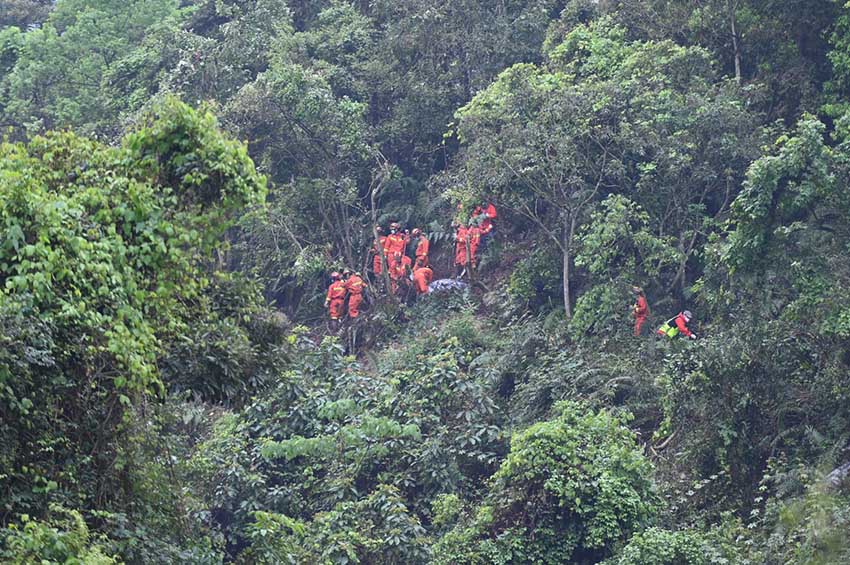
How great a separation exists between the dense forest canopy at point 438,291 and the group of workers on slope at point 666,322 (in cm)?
7

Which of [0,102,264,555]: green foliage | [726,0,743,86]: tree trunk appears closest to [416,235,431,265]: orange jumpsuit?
[726,0,743,86]: tree trunk

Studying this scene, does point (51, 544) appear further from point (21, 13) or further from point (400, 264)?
point (21, 13)

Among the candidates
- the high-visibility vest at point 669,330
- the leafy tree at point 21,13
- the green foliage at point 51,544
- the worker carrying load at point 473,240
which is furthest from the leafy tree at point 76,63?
the green foliage at point 51,544

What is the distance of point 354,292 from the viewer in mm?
19391

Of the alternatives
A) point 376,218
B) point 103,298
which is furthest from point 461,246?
point 103,298

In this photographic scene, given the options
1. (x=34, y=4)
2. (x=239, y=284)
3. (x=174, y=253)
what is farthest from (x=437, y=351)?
(x=34, y=4)

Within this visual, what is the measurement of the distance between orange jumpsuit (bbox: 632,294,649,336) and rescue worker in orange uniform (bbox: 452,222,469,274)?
3657 mm

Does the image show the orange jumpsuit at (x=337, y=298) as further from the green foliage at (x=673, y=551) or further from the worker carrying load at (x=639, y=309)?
the green foliage at (x=673, y=551)

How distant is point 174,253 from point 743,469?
7.35m

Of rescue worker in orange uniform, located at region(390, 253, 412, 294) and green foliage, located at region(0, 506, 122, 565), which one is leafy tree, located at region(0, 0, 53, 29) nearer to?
rescue worker in orange uniform, located at region(390, 253, 412, 294)

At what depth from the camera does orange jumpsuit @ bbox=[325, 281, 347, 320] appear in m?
19.4

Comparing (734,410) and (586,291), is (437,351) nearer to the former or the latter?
(586,291)

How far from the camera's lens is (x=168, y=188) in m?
9.22

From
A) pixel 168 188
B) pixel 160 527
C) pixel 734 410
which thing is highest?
pixel 168 188
